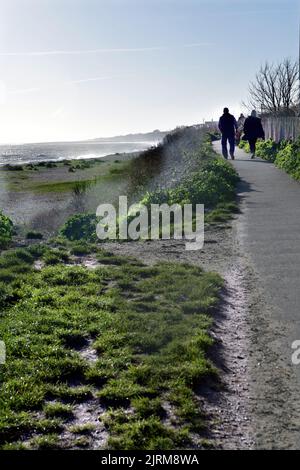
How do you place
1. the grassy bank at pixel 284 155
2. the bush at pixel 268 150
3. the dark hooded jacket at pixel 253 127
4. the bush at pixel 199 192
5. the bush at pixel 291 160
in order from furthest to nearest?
the bush at pixel 268 150 → the dark hooded jacket at pixel 253 127 → the grassy bank at pixel 284 155 → the bush at pixel 291 160 → the bush at pixel 199 192

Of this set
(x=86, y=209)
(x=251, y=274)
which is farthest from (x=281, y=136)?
(x=251, y=274)

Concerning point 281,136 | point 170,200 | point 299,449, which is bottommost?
point 299,449

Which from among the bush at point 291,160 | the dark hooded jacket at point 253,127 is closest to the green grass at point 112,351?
the bush at point 291,160

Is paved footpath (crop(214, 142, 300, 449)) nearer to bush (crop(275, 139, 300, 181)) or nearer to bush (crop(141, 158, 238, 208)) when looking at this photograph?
bush (crop(275, 139, 300, 181))

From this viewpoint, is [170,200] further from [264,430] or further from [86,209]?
[264,430]

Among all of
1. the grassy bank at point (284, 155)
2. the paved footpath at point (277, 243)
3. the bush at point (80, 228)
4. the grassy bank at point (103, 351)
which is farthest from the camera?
the grassy bank at point (284, 155)

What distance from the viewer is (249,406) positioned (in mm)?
4570

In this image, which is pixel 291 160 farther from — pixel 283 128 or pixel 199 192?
pixel 283 128

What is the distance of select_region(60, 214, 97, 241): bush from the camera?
42.2 feet

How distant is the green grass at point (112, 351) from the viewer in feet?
14.0

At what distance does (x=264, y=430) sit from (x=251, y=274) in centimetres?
404

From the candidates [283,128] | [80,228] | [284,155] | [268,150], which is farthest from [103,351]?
[283,128]

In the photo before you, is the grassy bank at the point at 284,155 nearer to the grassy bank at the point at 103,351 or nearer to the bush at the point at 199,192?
the bush at the point at 199,192

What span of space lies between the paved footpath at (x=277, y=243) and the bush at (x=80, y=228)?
3.35 metres
